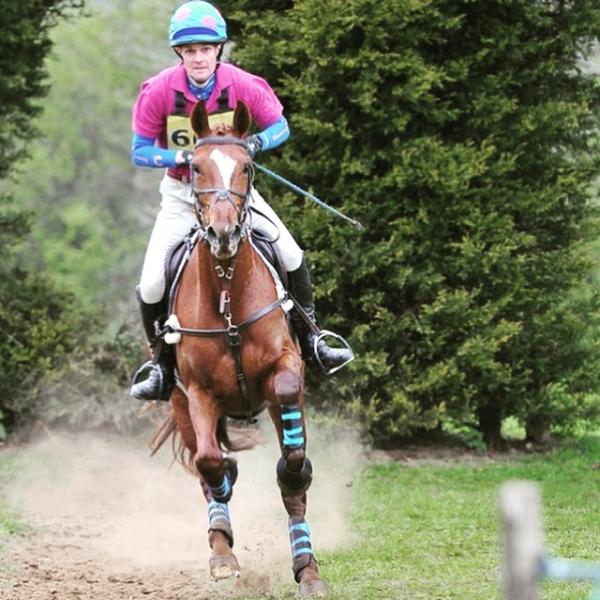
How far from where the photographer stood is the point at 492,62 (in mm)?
13211

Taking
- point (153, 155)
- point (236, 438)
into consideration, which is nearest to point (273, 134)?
point (153, 155)

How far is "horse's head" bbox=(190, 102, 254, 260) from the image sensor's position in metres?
7.39

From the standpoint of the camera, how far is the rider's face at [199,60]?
8344 mm

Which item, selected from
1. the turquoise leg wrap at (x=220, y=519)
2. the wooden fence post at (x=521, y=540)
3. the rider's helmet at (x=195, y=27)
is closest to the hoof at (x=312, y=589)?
the turquoise leg wrap at (x=220, y=519)

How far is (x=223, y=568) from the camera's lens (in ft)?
26.8

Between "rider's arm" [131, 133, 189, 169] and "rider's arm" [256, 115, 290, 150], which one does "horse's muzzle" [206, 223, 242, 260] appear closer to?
"rider's arm" [131, 133, 189, 169]

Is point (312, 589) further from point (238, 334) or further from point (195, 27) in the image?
point (195, 27)

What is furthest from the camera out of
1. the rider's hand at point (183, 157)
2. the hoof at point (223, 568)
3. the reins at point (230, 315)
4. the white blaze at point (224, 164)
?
the hoof at point (223, 568)

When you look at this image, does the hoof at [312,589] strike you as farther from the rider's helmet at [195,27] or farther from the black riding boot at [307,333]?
the rider's helmet at [195,27]

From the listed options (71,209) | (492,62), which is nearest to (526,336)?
(492,62)

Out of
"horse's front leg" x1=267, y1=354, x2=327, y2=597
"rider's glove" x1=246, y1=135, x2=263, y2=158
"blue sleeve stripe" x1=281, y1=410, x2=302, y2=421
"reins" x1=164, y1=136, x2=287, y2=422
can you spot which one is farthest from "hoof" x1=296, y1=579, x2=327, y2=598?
"rider's glove" x1=246, y1=135, x2=263, y2=158

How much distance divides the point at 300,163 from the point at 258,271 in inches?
205

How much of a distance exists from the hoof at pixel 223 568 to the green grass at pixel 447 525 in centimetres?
44

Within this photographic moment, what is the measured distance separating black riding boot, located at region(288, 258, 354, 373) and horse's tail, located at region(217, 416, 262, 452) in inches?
37.9
